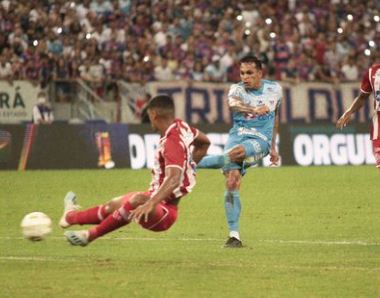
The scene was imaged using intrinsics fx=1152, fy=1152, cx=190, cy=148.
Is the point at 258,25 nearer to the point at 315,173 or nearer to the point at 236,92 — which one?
the point at 315,173

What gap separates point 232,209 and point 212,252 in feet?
2.43

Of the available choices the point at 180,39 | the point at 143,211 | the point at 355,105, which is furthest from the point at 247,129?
the point at 180,39

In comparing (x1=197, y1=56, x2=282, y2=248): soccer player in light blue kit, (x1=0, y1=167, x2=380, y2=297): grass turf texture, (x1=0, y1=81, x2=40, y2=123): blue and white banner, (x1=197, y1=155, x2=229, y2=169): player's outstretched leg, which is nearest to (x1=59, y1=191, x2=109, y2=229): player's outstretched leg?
(x1=0, y1=167, x2=380, y2=297): grass turf texture

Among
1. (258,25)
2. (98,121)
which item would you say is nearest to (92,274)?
(98,121)

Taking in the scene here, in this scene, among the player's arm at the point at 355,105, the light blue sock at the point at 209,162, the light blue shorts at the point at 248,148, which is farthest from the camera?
the player's arm at the point at 355,105

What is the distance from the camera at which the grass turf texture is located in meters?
9.38

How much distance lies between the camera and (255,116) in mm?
12953

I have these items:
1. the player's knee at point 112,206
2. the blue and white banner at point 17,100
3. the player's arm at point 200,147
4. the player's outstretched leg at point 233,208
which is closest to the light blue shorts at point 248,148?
the player's outstretched leg at point 233,208

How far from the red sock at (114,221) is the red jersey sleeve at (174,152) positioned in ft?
2.00

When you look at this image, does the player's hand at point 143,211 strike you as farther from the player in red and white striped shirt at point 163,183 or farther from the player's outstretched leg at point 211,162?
the player's outstretched leg at point 211,162

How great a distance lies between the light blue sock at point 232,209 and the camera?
12.4 metres

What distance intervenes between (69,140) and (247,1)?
8.40m

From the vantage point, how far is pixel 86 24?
29000 mm

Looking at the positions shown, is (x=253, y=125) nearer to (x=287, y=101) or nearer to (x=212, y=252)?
(x=212, y=252)
